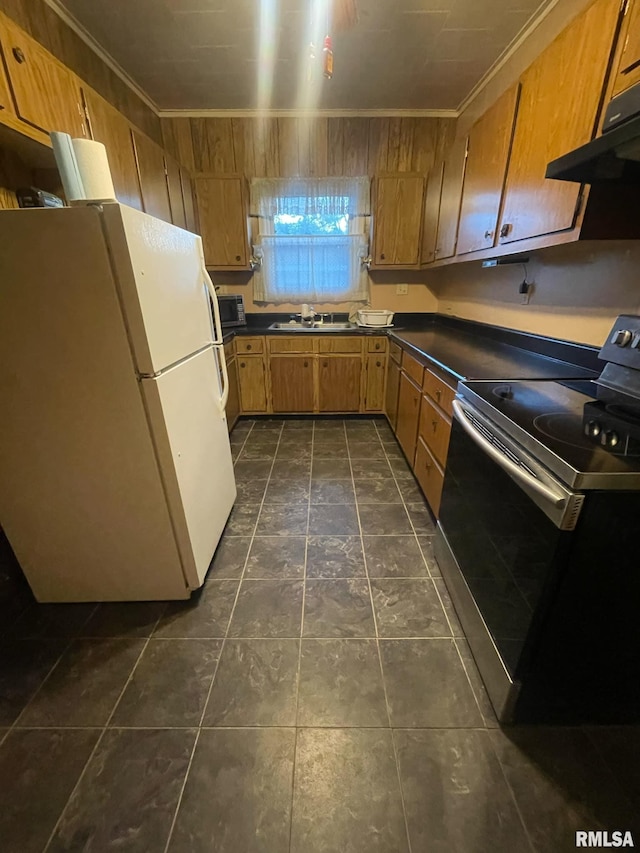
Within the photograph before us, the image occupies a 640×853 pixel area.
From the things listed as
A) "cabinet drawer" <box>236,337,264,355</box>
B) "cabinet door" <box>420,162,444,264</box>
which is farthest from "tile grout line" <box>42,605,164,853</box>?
"cabinet door" <box>420,162,444,264</box>

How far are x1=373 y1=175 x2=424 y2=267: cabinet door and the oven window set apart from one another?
7.93 feet

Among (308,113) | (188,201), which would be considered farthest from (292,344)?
(308,113)

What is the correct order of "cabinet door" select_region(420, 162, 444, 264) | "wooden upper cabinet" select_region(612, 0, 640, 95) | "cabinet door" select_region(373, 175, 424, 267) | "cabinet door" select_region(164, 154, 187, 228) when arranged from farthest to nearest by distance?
"cabinet door" select_region(373, 175, 424, 267) → "cabinet door" select_region(420, 162, 444, 264) → "cabinet door" select_region(164, 154, 187, 228) → "wooden upper cabinet" select_region(612, 0, 640, 95)

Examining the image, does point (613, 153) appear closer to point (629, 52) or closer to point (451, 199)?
point (629, 52)

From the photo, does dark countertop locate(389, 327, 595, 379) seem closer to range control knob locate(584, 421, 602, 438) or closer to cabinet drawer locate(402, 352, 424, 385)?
cabinet drawer locate(402, 352, 424, 385)

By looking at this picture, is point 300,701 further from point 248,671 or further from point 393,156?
point 393,156

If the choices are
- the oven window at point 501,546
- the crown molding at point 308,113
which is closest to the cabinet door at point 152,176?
the crown molding at point 308,113

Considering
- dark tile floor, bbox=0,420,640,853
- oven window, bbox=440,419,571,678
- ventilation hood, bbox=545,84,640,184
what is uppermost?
ventilation hood, bbox=545,84,640,184

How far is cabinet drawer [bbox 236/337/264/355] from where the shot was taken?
129 inches

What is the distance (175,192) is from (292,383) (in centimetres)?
176

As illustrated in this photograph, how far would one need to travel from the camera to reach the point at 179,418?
4.70ft

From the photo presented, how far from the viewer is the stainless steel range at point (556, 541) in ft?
2.77

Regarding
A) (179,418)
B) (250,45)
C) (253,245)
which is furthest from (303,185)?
(179,418)

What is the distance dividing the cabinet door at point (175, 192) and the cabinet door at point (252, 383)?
1.18m
